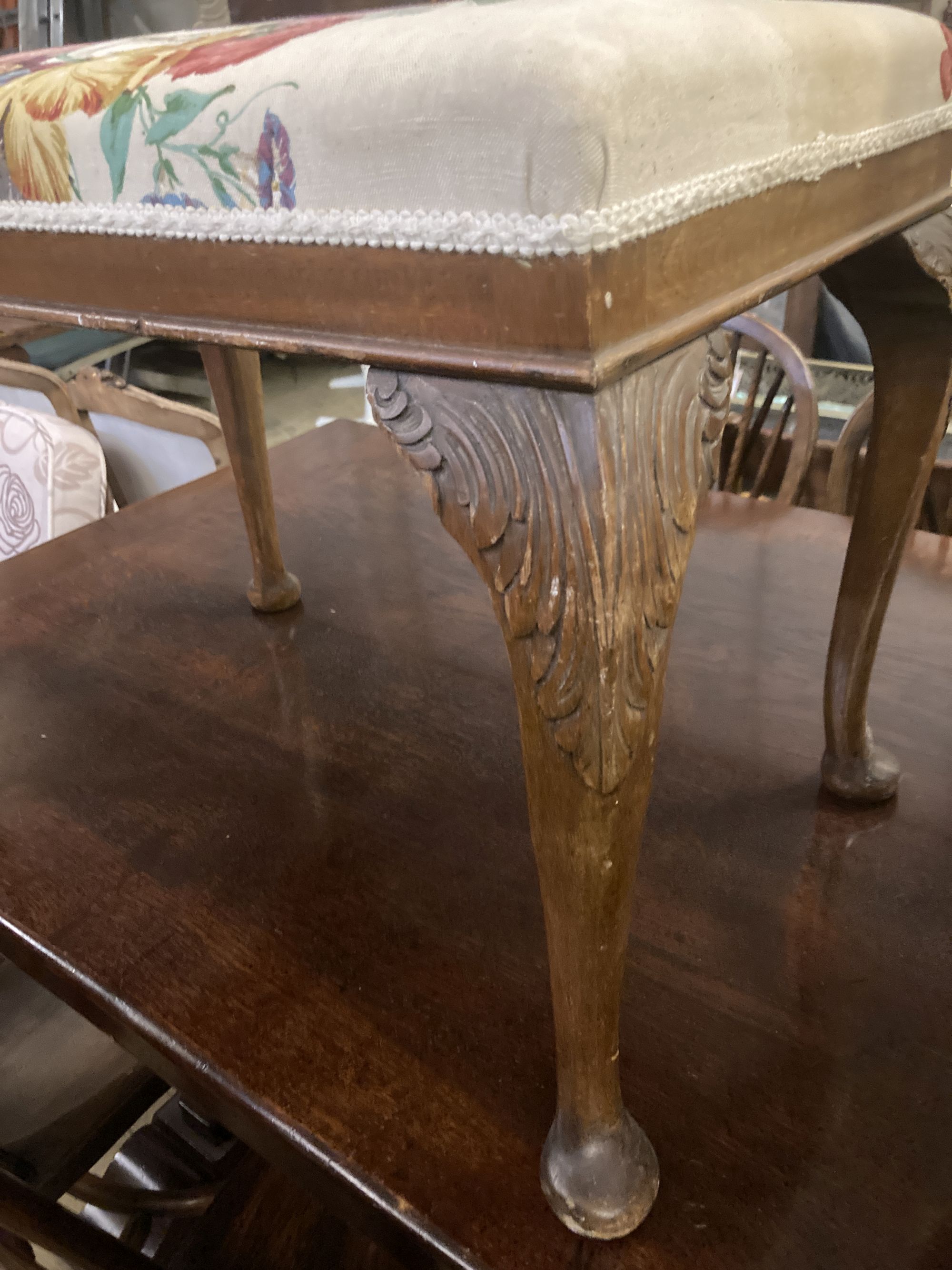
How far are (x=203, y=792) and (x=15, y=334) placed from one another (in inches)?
67.2

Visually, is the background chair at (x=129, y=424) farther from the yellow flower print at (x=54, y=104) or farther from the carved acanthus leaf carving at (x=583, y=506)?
the carved acanthus leaf carving at (x=583, y=506)

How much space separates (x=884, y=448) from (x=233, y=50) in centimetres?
38

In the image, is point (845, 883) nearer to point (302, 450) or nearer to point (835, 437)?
point (302, 450)

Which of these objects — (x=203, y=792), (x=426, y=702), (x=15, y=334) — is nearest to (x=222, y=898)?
(x=203, y=792)

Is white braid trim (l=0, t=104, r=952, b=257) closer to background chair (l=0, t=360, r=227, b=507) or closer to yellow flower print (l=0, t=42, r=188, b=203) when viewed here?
yellow flower print (l=0, t=42, r=188, b=203)

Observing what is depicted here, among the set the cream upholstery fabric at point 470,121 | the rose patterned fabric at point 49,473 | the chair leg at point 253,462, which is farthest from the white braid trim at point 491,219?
the rose patterned fabric at point 49,473

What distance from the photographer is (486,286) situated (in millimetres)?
252

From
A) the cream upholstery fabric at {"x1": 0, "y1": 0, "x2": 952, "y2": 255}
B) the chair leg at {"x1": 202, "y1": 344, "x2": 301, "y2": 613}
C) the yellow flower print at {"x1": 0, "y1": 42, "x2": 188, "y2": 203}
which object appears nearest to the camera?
the cream upholstery fabric at {"x1": 0, "y1": 0, "x2": 952, "y2": 255}

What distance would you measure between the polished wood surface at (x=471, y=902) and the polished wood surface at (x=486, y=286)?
341 millimetres

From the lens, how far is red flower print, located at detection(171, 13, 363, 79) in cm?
30

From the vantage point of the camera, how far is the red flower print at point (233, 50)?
0.30 meters

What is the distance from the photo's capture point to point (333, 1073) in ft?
1.45

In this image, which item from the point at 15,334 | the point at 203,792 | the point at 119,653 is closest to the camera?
the point at 203,792

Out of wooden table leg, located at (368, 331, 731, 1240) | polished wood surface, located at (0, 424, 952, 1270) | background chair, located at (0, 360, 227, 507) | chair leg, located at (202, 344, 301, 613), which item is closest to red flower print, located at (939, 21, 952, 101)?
wooden table leg, located at (368, 331, 731, 1240)
